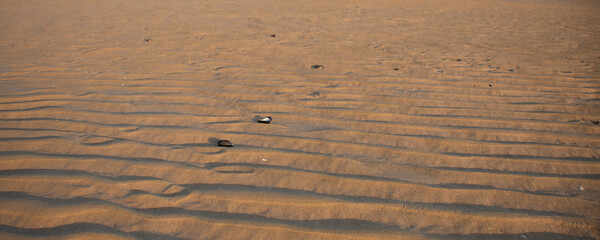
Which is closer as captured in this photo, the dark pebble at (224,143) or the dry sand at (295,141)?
the dry sand at (295,141)

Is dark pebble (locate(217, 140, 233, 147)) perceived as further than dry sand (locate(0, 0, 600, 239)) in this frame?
Yes

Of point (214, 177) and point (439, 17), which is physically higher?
point (439, 17)

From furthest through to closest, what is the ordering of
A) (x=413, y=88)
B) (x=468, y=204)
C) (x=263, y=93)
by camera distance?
(x=413, y=88), (x=263, y=93), (x=468, y=204)

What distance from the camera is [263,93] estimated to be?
3.01 meters

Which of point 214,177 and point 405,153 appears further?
point 405,153

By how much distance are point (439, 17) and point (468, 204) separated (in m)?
7.67

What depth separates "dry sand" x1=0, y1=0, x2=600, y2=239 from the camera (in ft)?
5.16

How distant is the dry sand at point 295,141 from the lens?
5.16ft

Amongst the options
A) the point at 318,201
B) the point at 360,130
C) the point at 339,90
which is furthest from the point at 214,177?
the point at 339,90

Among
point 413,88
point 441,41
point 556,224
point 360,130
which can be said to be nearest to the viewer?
point 556,224

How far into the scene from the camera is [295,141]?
2207mm

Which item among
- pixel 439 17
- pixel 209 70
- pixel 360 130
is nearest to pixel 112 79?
pixel 209 70

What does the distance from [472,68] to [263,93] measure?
8.81ft

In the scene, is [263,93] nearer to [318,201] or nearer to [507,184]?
[318,201]
